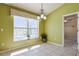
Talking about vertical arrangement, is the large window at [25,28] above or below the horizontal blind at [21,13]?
below

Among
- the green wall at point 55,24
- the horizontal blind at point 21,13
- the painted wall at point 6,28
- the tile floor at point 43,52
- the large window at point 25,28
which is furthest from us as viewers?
the green wall at point 55,24

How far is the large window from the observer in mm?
3986

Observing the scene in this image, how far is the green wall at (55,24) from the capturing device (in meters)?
4.44

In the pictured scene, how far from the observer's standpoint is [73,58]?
93 cm

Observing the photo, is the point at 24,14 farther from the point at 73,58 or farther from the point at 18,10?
the point at 73,58

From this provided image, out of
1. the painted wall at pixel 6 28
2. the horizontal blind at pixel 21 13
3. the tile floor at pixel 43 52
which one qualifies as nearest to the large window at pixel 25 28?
the horizontal blind at pixel 21 13

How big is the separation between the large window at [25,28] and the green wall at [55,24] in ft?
2.37

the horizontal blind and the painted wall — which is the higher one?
the horizontal blind

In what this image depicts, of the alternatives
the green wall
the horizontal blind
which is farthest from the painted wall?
the green wall

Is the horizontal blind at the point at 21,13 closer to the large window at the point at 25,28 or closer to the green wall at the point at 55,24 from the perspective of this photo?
the large window at the point at 25,28

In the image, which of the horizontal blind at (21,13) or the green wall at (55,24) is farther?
the green wall at (55,24)

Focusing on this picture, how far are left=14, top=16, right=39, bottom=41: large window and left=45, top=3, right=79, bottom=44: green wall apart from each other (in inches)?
28.5

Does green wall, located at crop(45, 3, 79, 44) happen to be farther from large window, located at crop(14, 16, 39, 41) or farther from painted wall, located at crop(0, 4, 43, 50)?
painted wall, located at crop(0, 4, 43, 50)

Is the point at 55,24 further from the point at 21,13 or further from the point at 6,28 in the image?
the point at 6,28
